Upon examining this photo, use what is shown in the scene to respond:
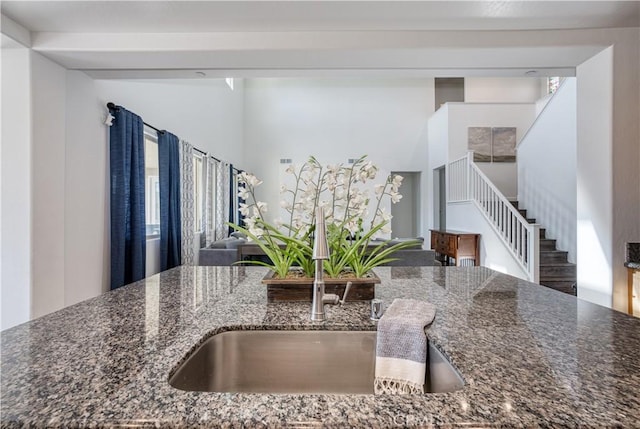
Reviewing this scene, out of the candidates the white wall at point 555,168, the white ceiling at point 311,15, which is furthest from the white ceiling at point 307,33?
the white wall at point 555,168

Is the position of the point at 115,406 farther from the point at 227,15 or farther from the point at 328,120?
the point at 328,120

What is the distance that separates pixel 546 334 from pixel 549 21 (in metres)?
2.30

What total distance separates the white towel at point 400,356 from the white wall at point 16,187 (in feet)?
8.53

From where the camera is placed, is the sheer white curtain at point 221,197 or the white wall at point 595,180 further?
the sheer white curtain at point 221,197

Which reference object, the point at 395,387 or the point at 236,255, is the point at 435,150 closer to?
the point at 236,255

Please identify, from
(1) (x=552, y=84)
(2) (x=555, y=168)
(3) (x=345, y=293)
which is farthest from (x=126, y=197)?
(1) (x=552, y=84)

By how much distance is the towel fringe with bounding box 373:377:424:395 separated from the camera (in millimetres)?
852

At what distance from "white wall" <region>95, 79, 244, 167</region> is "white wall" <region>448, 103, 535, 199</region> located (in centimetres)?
455

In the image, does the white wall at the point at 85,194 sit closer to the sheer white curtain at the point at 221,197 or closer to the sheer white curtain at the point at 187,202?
the sheer white curtain at the point at 187,202

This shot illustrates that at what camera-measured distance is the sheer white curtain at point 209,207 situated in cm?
590

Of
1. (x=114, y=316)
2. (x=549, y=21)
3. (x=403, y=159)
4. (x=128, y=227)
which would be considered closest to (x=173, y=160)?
(x=128, y=227)

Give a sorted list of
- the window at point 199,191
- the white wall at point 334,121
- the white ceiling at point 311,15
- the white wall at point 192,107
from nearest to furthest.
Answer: the white ceiling at point 311,15 → the white wall at point 192,107 → the window at point 199,191 → the white wall at point 334,121

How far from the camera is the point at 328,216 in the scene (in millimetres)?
1254

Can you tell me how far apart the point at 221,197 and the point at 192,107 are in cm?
179
